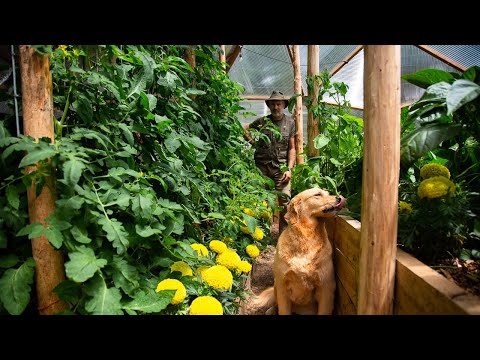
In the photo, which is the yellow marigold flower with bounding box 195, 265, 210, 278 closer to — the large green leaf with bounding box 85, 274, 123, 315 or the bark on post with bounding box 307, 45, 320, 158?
the large green leaf with bounding box 85, 274, 123, 315

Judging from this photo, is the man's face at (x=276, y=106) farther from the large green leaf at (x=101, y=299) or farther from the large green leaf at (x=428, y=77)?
the large green leaf at (x=101, y=299)

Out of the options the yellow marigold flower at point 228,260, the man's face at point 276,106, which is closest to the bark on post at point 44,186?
the yellow marigold flower at point 228,260

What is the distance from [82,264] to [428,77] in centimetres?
146

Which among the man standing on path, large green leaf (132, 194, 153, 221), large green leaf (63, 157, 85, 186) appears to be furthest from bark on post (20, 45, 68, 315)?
the man standing on path

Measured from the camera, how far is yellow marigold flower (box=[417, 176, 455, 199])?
1.04 m

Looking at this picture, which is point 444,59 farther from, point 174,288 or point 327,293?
point 174,288

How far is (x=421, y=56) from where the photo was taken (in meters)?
4.55

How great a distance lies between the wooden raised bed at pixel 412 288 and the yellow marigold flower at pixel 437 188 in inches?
9.2

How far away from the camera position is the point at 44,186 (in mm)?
849

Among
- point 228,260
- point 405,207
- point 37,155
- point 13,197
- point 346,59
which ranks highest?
point 346,59

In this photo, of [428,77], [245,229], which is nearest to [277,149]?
[245,229]

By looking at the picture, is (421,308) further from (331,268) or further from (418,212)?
(331,268)

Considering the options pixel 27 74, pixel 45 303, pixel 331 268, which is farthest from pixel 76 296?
pixel 331 268

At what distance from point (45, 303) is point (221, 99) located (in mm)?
1615
